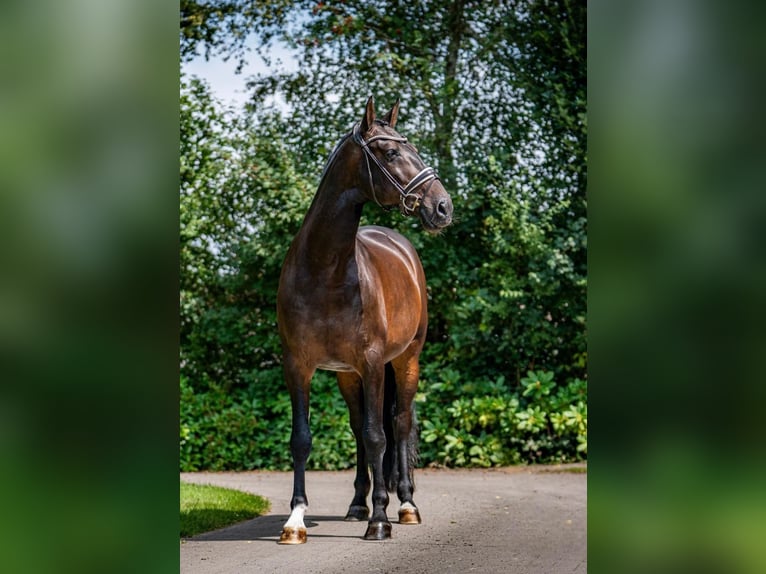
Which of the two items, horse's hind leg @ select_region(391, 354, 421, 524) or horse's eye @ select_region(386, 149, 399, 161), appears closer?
horse's eye @ select_region(386, 149, 399, 161)

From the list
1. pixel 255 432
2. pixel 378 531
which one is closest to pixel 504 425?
pixel 255 432

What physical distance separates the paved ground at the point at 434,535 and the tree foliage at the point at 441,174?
1.56 m

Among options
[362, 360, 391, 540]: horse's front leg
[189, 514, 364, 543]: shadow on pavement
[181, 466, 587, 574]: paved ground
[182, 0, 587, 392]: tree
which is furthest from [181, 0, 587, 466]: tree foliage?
→ [362, 360, 391, 540]: horse's front leg

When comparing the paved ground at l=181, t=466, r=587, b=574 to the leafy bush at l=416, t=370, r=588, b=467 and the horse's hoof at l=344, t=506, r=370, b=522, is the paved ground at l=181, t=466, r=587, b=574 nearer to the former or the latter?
the horse's hoof at l=344, t=506, r=370, b=522

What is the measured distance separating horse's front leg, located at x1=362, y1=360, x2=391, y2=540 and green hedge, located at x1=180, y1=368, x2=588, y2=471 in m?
3.98

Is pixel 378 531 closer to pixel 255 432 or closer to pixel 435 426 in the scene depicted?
pixel 435 426

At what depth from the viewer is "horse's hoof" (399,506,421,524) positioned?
623 centimetres

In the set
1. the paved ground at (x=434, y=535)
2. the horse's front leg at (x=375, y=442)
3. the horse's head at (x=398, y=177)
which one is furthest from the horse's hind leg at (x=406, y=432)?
the horse's head at (x=398, y=177)
